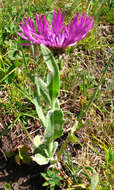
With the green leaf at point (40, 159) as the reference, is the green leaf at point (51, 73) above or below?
above

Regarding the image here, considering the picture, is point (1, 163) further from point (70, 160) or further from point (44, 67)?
point (44, 67)

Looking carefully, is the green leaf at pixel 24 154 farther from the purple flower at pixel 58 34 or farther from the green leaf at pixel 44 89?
the purple flower at pixel 58 34

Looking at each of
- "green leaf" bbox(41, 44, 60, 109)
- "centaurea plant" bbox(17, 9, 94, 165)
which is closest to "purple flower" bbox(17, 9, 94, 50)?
"centaurea plant" bbox(17, 9, 94, 165)

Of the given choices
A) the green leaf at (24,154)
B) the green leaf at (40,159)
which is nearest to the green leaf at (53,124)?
the green leaf at (40,159)

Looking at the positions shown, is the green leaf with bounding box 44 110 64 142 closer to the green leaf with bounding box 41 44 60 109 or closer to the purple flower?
the green leaf with bounding box 41 44 60 109

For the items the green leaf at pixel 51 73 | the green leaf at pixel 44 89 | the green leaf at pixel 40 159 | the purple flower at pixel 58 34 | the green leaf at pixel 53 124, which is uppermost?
the purple flower at pixel 58 34

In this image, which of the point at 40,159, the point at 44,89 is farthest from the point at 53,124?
the point at 40,159
